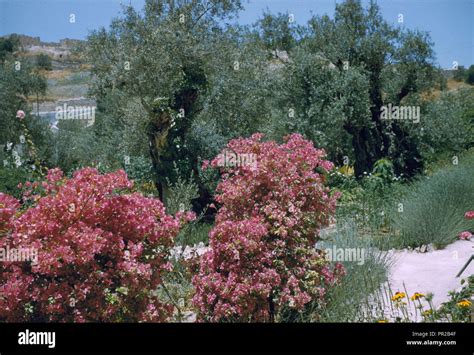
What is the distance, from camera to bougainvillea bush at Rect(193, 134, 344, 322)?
4.45m

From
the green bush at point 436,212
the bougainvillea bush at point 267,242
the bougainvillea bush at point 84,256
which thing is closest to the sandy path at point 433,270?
the green bush at point 436,212

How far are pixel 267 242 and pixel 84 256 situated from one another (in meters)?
1.59

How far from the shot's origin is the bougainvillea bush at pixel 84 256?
387cm

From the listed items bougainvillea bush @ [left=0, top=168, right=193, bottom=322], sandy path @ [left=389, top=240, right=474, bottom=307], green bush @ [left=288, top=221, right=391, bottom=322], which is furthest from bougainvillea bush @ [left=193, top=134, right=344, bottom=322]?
sandy path @ [left=389, top=240, right=474, bottom=307]

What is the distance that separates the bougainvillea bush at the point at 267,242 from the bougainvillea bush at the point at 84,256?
1.75 ft

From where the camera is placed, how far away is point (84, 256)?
12.5ft

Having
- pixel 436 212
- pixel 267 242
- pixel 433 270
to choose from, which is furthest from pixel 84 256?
pixel 436 212

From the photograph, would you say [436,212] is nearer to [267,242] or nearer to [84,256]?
[267,242]

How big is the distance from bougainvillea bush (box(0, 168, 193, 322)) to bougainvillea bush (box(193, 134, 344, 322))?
1.75ft

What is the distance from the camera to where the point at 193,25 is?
901 centimetres

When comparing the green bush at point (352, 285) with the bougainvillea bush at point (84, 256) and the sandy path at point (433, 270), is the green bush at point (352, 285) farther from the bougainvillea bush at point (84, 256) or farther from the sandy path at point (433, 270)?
the bougainvillea bush at point (84, 256)

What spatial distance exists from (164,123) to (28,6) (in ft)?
10.8
